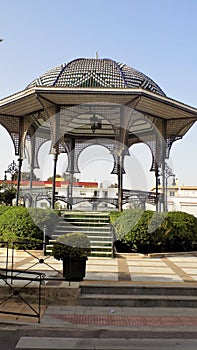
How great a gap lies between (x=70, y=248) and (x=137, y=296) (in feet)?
5.08

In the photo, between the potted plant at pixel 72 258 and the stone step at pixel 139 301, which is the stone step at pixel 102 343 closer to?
the stone step at pixel 139 301

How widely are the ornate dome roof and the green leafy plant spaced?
7942 millimetres

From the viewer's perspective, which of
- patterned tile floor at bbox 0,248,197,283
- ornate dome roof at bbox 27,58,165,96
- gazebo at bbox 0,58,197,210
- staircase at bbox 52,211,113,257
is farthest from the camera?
ornate dome roof at bbox 27,58,165,96

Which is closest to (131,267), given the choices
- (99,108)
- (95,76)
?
(99,108)

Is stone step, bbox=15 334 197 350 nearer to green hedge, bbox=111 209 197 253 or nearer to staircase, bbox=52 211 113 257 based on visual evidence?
staircase, bbox=52 211 113 257

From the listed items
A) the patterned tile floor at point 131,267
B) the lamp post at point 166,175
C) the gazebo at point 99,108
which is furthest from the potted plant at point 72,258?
the lamp post at point 166,175

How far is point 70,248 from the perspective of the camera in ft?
22.4

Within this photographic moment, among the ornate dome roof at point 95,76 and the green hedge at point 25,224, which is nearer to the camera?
the green hedge at point 25,224

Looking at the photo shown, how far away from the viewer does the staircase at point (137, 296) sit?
636 centimetres

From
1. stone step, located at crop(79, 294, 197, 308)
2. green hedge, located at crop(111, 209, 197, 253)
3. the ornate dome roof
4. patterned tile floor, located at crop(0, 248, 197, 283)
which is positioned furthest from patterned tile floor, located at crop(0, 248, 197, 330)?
the ornate dome roof

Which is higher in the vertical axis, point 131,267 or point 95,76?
point 95,76

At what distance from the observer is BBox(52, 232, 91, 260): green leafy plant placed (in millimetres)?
6707

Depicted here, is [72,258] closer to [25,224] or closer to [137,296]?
[137,296]

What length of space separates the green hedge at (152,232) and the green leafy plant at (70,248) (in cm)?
467
